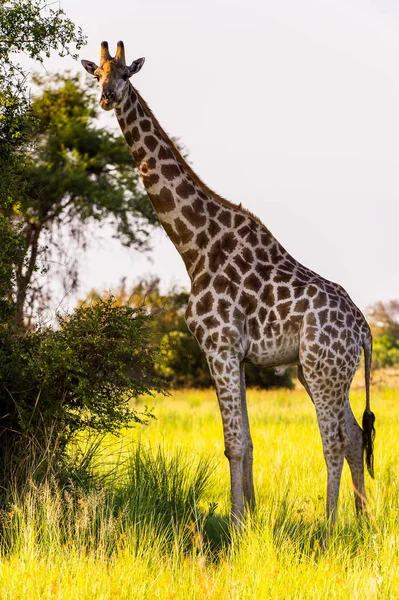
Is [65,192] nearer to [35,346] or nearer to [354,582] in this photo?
[35,346]

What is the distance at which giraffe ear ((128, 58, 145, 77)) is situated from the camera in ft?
24.1

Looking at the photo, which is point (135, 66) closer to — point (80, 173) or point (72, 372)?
point (72, 372)

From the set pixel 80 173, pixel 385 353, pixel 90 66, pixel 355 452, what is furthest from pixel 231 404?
pixel 385 353

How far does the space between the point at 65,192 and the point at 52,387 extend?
1507 centimetres

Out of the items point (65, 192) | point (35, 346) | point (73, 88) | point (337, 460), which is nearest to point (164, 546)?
point (337, 460)

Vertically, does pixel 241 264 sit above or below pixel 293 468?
above

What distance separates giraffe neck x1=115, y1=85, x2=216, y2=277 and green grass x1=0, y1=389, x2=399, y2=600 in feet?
6.68

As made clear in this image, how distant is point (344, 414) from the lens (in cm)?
754

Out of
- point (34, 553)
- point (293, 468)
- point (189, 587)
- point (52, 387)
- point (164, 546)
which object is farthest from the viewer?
point (293, 468)

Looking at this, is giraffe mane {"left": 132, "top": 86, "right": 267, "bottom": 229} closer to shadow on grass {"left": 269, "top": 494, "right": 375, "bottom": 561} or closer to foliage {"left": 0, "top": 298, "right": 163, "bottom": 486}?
foliage {"left": 0, "top": 298, "right": 163, "bottom": 486}

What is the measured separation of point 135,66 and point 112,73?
28 centimetres

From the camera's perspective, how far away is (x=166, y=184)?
759 centimetres

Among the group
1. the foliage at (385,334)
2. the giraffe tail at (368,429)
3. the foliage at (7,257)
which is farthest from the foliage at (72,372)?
the foliage at (385,334)

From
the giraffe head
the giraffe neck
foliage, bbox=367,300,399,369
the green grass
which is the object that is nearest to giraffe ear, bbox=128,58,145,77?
the giraffe head
